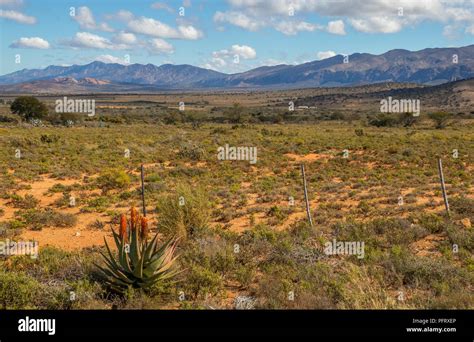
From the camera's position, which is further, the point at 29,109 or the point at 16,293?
the point at 29,109

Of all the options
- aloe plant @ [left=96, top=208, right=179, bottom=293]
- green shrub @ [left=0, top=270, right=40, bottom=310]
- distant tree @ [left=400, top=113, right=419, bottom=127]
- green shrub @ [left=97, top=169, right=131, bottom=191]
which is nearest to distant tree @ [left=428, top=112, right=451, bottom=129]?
distant tree @ [left=400, top=113, right=419, bottom=127]

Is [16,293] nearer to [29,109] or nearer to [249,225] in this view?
[249,225]

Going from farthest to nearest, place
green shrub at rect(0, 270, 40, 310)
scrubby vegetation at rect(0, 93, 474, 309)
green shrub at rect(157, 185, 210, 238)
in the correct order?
1. green shrub at rect(157, 185, 210, 238)
2. scrubby vegetation at rect(0, 93, 474, 309)
3. green shrub at rect(0, 270, 40, 310)

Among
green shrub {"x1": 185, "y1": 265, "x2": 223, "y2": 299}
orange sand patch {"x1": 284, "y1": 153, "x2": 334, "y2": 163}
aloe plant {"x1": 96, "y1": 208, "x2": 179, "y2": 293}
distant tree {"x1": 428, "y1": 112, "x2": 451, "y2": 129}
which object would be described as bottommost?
green shrub {"x1": 185, "y1": 265, "x2": 223, "y2": 299}

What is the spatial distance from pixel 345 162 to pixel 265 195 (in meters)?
9.34

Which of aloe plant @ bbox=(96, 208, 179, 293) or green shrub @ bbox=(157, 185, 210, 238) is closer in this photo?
aloe plant @ bbox=(96, 208, 179, 293)

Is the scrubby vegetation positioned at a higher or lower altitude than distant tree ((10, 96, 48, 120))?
lower

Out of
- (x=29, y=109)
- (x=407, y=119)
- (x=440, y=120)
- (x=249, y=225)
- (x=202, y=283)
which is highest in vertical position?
(x=29, y=109)

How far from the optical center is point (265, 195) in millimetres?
15734

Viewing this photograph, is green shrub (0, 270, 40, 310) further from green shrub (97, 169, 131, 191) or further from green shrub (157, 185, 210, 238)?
green shrub (97, 169, 131, 191)

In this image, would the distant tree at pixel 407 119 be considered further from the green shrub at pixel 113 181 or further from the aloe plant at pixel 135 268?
the aloe plant at pixel 135 268

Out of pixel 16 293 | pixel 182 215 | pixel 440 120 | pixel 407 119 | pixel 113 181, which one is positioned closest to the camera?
pixel 16 293

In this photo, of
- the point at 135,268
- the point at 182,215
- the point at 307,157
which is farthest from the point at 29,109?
the point at 135,268
